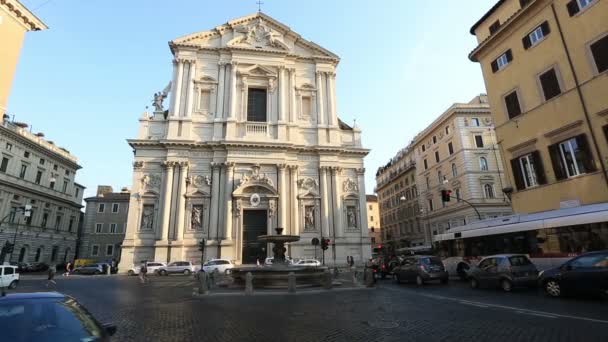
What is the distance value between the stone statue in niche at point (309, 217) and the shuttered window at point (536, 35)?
64.7 ft

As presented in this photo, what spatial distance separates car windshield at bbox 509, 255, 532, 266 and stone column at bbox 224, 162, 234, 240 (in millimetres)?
20647

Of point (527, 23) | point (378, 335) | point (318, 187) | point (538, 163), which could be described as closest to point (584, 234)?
point (538, 163)

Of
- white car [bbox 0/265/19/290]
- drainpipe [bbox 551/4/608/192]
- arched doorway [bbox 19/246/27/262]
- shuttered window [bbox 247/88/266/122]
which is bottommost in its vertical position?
white car [bbox 0/265/19/290]

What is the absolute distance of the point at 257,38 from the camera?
3366 cm

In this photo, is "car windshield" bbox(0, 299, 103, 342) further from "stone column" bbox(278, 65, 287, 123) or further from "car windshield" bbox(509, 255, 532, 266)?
"stone column" bbox(278, 65, 287, 123)

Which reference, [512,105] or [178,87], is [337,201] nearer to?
[512,105]

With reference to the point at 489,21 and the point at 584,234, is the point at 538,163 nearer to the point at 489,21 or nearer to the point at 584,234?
the point at 584,234

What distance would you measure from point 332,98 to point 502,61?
55.9 feet

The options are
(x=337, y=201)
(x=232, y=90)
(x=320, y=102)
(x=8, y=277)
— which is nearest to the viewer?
(x=8, y=277)

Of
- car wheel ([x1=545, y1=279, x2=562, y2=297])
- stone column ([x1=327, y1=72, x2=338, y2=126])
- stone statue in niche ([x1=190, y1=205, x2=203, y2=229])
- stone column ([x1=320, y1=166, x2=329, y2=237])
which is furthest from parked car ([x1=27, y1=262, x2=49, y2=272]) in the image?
car wheel ([x1=545, y1=279, x2=562, y2=297])

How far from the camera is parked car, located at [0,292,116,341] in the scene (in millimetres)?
2846

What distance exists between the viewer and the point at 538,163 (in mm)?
16188

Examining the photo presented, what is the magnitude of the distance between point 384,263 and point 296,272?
9.16 metres

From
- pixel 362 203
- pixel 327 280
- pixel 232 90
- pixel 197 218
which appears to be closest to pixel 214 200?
pixel 197 218
